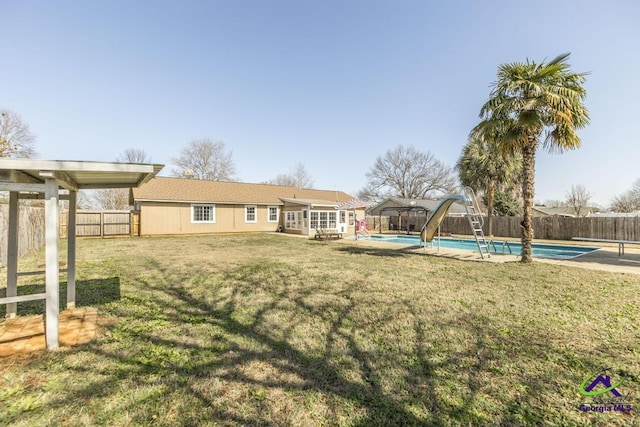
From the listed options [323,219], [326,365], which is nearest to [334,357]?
[326,365]

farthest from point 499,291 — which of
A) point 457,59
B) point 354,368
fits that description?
point 457,59

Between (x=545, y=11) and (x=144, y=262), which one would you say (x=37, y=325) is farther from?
(x=545, y=11)

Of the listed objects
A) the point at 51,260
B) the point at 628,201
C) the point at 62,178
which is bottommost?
the point at 51,260

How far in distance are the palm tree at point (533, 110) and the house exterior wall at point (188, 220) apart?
1902 centimetres

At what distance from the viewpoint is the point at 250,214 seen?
78.7ft

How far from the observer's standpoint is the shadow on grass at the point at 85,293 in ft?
16.5

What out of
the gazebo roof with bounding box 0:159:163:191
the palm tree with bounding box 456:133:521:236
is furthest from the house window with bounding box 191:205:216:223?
the palm tree with bounding box 456:133:521:236

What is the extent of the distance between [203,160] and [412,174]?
32.7m

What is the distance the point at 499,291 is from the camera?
20.1 feet

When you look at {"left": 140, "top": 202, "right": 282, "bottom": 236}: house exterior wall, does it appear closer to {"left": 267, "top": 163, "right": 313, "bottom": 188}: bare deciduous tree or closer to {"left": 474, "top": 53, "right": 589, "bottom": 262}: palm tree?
{"left": 474, "top": 53, "right": 589, "bottom": 262}: palm tree

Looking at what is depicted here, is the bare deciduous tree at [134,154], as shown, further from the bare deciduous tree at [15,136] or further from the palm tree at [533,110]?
the palm tree at [533,110]

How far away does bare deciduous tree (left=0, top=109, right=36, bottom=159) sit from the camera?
22.3 meters

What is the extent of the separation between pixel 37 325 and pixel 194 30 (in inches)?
586

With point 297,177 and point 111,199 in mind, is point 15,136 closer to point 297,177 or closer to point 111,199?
point 111,199
